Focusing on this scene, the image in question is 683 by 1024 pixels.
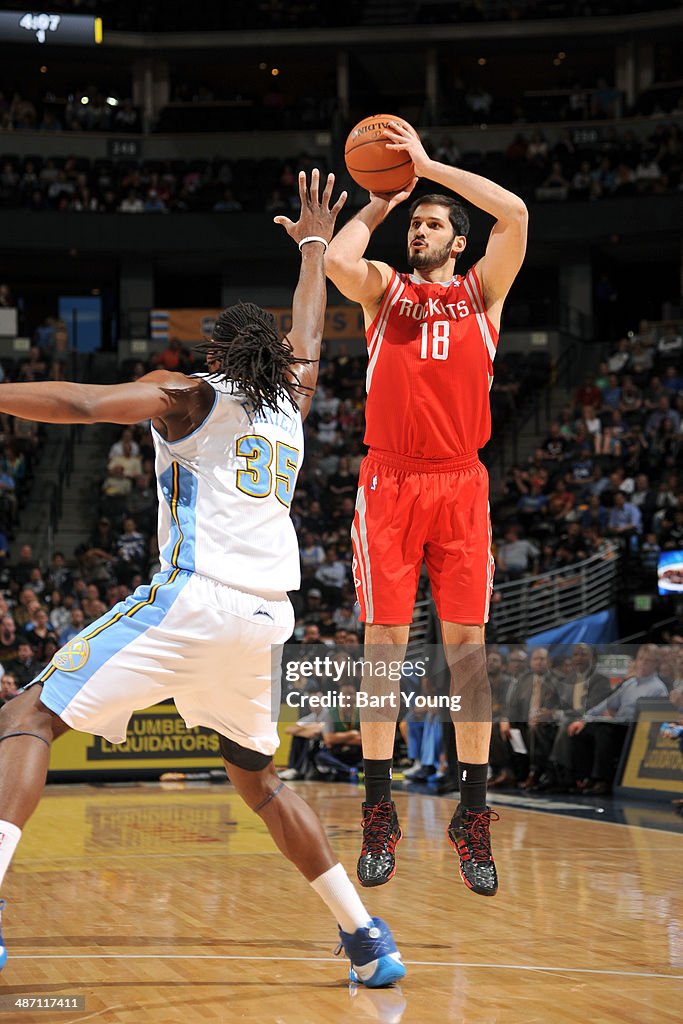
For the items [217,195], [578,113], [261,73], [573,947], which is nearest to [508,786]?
[573,947]

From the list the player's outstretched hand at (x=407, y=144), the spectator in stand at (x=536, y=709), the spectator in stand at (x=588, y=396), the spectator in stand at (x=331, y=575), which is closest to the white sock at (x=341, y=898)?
the player's outstretched hand at (x=407, y=144)

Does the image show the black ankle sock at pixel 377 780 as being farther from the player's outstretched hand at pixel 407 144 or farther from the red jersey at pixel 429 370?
the player's outstretched hand at pixel 407 144

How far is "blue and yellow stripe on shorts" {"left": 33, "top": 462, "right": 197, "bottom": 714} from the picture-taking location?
4.11 m

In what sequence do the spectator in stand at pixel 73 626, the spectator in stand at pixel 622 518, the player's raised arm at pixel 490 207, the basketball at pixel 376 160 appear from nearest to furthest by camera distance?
the player's raised arm at pixel 490 207, the basketball at pixel 376 160, the spectator in stand at pixel 73 626, the spectator in stand at pixel 622 518

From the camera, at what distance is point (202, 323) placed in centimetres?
2392

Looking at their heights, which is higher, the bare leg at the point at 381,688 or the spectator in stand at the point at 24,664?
the bare leg at the point at 381,688

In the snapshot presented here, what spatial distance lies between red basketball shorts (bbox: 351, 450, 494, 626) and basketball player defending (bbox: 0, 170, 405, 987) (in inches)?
31.8

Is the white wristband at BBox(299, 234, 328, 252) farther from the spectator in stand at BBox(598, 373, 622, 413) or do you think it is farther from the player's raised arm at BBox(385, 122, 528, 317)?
the spectator in stand at BBox(598, 373, 622, 413)

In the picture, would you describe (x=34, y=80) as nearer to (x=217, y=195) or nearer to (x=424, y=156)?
(x=217, y=195)

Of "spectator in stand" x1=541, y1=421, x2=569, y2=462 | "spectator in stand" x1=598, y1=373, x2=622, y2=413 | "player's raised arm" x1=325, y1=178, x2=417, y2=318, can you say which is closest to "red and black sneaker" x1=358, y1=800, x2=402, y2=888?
"player's raised arm" x1=325, y1=178, x2=417, y2=318

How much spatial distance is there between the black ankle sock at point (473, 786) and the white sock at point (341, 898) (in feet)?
3.16

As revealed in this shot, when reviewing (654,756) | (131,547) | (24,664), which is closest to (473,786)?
(654,756)

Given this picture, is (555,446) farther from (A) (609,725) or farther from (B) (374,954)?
(B) (374,954)

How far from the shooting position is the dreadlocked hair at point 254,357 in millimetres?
4461
